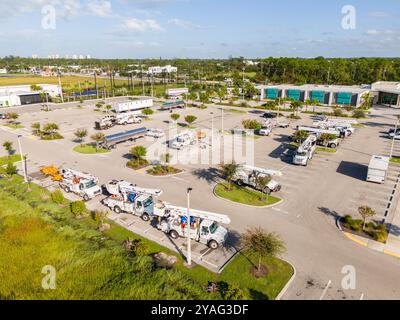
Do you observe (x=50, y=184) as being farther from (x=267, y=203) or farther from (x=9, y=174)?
(x=267, y=203)

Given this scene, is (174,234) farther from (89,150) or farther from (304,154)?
(89,150)

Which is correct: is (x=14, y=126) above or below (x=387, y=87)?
below

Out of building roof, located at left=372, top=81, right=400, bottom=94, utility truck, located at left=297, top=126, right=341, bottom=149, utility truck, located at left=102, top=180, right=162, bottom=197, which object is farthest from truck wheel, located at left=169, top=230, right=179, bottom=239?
building roof, located at left=372, top=81, right=400, bottom=94

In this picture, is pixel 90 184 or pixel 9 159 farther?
pixel 9 159

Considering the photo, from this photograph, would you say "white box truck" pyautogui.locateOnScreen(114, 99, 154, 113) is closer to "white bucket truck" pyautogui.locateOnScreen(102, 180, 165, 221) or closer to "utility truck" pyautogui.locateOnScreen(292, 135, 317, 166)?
"utility truck" pyautogui.locateOnScreen(292, 135, 317, 166)

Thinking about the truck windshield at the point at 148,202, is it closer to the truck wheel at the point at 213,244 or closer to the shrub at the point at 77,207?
the shrub at the point at 77,207

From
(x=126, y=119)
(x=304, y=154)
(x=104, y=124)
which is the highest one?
(x=126, y=119)

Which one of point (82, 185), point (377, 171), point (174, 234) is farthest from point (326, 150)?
point (82, 185)
